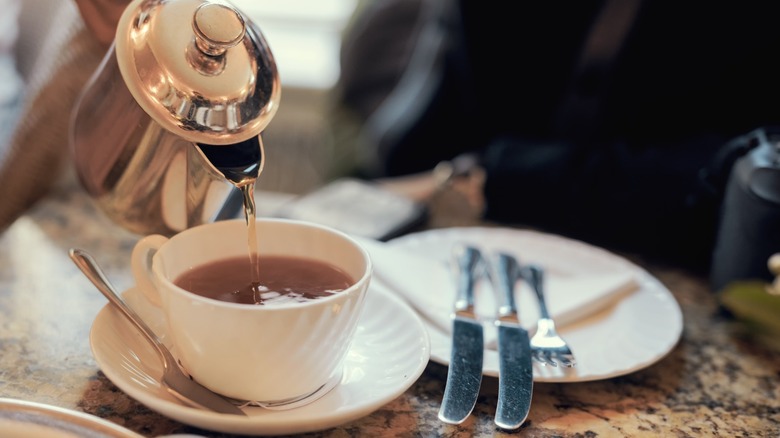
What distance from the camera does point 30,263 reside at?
28.7 inches

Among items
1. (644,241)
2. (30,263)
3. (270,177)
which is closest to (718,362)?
(644,241)

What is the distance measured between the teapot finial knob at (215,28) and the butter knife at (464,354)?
282 mm

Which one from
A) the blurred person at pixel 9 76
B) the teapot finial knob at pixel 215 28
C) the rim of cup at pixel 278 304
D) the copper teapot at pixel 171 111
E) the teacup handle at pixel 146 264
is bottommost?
the blurred person at pixel 9 76

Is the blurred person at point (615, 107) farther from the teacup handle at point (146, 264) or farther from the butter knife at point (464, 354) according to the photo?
the teacup handle at point (146, 264)

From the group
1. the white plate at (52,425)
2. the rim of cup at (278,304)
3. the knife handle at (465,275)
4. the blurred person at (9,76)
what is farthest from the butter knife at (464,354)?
the blurred person at (9,76)

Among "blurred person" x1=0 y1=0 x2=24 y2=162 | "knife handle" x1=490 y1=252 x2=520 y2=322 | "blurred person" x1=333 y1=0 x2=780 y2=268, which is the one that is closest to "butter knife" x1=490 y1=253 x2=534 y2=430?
"knife handle" x1=490 y1=252 x2=520 y2=322

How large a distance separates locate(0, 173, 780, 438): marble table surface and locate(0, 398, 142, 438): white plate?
52mm

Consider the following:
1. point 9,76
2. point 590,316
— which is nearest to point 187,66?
point 590,316

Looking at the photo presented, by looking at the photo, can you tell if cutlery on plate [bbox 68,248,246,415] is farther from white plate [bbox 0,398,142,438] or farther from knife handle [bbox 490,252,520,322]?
knife handle [bbox 490,252,520,322]

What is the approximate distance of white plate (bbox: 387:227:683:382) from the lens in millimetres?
576

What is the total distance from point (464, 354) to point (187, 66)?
11.5 inches

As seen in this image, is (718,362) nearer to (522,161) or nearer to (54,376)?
(522,161)

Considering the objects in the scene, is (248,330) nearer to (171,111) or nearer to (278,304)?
(278,304)

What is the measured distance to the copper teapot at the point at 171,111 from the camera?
49cm
